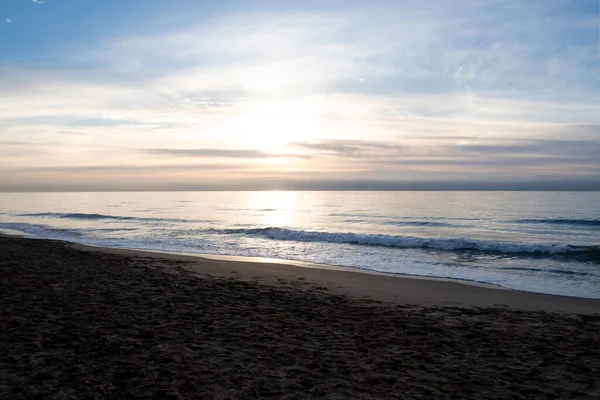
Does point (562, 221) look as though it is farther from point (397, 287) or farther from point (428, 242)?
point (397, 287)

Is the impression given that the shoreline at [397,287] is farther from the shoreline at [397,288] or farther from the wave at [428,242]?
the wave at [428,242]

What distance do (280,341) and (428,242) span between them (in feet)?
65.0

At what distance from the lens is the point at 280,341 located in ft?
21.8

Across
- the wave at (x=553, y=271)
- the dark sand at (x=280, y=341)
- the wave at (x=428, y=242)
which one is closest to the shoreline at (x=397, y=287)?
the dark sand at (x=280, y=341)

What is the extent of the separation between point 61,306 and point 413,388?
21.6ft

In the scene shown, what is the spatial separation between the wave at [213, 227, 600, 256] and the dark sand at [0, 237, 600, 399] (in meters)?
11.9

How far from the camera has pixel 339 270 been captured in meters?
15.9

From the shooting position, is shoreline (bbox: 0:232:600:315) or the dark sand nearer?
the dark sand

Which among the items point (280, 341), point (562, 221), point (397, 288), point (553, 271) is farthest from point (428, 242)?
point (562, 221)

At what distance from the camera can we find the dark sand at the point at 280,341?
4.92 m

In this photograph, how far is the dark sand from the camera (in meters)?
4.92

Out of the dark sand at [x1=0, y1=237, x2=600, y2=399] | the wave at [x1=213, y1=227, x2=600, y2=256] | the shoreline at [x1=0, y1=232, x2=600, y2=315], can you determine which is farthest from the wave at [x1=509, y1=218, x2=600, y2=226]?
the dark sand at [x1=0, y1=237, x2=600, y2=399]

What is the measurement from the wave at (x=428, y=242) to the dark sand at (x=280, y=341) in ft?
39.0

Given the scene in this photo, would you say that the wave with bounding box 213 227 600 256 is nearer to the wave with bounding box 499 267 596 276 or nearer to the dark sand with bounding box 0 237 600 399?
the wave with bounding box 499 267 596 276
